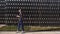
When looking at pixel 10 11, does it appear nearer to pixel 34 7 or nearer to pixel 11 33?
pixel 34 7

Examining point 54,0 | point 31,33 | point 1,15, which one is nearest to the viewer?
point 31,33

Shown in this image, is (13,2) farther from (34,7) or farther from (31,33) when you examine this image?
(31,33)

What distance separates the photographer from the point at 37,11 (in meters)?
15.3

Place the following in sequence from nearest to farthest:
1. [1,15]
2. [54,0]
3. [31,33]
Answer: [31,33], [54,0], [1,15]

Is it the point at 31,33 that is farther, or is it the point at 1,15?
the point at 1,15

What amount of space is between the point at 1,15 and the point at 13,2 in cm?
189

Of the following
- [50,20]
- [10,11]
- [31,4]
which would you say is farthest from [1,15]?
[50,20]

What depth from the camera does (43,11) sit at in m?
15.2

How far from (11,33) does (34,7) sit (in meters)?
6.13

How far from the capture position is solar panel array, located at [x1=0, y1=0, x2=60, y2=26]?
15.2m

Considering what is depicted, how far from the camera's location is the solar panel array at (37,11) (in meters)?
15.2

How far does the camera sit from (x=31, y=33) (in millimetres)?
9703

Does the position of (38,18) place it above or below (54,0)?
below

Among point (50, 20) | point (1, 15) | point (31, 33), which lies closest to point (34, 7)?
point (50, 20)
